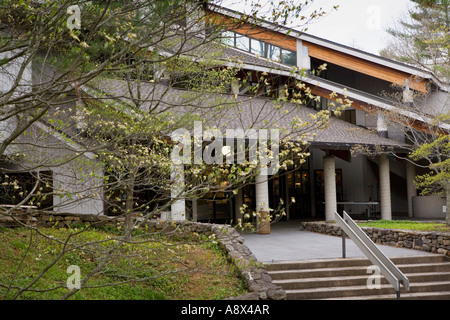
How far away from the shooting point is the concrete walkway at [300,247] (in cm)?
1042

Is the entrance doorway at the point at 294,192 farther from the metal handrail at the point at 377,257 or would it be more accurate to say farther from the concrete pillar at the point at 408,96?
the metal handrail at the point at 377,257

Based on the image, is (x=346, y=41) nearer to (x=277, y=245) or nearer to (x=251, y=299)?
(x=277, y=245)

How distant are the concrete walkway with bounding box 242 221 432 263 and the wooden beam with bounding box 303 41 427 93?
7654mm

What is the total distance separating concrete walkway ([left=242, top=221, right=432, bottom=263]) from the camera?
1042 cm

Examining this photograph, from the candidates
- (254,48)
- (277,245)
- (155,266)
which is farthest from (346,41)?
(155,266)

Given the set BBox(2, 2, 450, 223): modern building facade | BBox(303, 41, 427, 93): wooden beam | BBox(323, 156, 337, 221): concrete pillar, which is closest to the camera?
BBox(2, 2, 450, 223): modern building facade

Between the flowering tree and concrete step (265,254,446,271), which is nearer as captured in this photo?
the flowering tree

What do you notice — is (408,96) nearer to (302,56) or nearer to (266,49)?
(302,56)

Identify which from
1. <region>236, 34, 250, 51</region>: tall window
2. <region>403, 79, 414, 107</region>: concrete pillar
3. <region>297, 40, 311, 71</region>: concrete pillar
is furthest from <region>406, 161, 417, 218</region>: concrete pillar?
<region>236, 34, 250, 51</region>: tall window

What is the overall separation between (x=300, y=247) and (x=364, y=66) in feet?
34.0

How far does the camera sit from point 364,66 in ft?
62.0

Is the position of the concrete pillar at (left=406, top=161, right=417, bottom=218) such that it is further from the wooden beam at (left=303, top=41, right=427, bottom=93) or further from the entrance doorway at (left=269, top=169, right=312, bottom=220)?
the entrance doorway at (left=269, top=169, right=312, bottom=220)

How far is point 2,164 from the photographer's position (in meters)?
13.9

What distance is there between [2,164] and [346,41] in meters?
35.4
